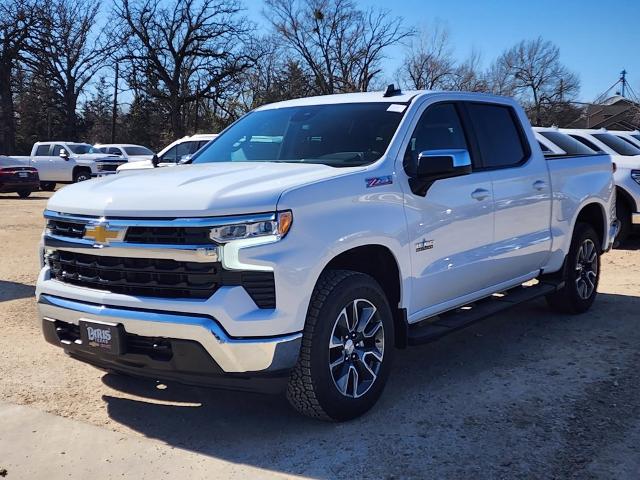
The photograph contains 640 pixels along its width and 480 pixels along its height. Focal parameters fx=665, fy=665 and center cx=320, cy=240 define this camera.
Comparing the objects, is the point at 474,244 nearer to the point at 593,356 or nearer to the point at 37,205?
the point at 593,356

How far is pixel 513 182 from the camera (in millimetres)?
5309

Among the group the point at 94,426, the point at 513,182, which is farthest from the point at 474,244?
the point at 94,426

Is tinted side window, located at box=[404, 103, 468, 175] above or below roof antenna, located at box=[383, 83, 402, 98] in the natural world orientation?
below

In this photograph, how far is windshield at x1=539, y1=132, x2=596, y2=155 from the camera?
12562mm

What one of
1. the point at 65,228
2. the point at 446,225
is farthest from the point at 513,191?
the point at 65,228

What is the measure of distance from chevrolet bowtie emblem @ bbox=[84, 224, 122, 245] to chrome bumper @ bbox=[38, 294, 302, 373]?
381 millimetres

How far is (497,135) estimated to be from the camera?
5.50 meters

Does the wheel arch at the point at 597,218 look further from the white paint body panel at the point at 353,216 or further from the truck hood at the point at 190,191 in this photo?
the truck hood at the point at 190,191

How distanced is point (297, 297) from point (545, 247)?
10.4ft

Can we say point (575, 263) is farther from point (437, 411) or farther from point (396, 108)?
point (437, 411)

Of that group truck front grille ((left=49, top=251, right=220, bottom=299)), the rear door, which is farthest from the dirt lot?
truck front grille ((left=49, top=251, right=220, bottom=299))

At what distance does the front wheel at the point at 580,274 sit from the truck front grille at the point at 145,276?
161 inches

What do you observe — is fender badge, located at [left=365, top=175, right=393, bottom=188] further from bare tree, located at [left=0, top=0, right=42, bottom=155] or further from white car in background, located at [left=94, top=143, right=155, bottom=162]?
bare tree, located at [left=0, top=0, right=42, bottom=155]

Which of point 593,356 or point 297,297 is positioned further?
point 593,356
